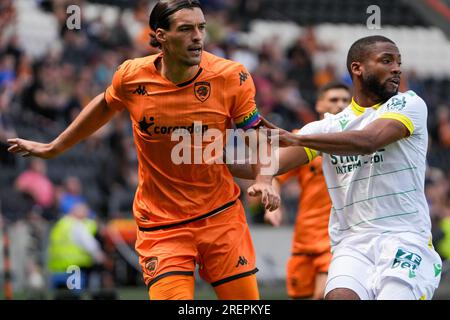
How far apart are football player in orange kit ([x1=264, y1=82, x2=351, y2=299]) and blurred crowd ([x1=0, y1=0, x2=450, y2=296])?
20.5ft

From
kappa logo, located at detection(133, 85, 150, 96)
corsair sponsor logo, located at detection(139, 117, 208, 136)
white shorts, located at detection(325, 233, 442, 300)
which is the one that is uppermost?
kappa logo, located at detection(133, 85, 150, 96)

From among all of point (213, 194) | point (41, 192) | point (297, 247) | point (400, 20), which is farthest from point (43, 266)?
point (400, 20)

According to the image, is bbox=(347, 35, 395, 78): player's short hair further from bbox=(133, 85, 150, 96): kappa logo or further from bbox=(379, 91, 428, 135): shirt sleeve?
bbox=(133, 85, 150, 96): kappa logo

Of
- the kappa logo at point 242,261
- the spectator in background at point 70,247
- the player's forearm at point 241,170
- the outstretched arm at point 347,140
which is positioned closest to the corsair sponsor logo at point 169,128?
the player's forearm at point 241,170

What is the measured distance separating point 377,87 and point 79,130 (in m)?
2.04

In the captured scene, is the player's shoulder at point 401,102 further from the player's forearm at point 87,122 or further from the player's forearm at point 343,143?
the player's forearm at point 87,122

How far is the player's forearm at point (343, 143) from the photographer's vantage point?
6180 millimetres

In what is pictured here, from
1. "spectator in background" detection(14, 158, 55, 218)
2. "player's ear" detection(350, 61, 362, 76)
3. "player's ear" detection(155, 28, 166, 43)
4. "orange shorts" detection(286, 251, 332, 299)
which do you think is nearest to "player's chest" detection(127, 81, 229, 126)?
"player's ear" detection(155, 28, 166, 43)

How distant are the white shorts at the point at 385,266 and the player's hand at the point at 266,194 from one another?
56cm

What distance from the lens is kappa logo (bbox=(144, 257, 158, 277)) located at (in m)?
6.50

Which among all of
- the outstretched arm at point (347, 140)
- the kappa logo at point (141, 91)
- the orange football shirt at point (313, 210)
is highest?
the kappa logo at point (141, 91)

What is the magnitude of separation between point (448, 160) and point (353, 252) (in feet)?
50.8

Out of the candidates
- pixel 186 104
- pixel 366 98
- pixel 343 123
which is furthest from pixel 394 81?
pixel 186 104
